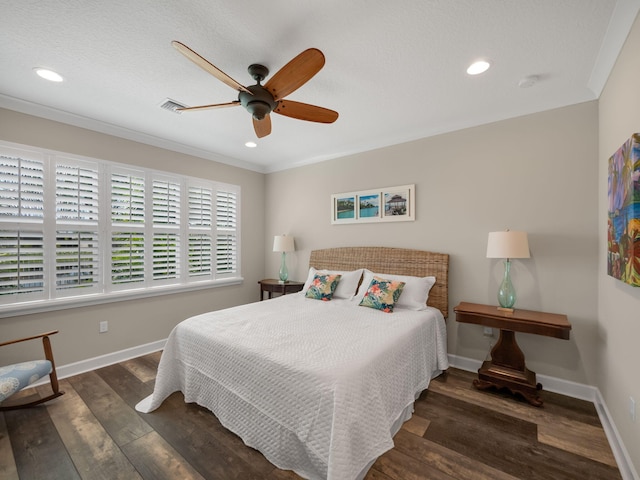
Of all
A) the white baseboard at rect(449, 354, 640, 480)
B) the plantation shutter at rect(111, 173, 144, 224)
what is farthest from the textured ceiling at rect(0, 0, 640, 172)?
the white baseboard at rect(449, 354, 640, 480)

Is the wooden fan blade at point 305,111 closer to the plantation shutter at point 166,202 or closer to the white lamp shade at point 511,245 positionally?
the white lamp shade at point 511,245

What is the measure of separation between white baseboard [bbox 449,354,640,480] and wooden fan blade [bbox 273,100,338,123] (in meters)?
2.82

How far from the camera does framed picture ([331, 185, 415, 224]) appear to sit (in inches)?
135

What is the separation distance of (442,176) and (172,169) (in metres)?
3.49

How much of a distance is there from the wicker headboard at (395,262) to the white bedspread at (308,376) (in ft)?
1.29

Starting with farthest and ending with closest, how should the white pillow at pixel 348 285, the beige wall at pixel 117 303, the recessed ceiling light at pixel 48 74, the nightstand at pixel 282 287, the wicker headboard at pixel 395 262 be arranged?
the nightstand at pixel 282 287 < the white pillow at pixel 348 285 < the wicker headboard at pixel 395 262 < the beige wall at pixel 117 303 < the recessed ceiling light at pixel 48 74

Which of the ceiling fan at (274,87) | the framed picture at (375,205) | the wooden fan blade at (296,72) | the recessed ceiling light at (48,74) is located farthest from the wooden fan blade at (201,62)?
the framed picture at (375,205)

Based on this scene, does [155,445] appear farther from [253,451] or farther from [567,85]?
[567,85]

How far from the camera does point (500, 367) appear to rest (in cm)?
256

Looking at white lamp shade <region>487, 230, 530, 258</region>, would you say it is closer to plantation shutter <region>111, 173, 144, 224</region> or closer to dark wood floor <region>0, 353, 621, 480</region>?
dark wood floor <region>0, 353, 621, 480</region>

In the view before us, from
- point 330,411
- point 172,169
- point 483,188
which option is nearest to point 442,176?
point 483,188

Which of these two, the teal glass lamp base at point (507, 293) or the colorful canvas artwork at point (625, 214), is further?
the teal glass lamp base at point (507, 293)

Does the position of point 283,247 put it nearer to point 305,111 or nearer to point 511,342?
point 305,111

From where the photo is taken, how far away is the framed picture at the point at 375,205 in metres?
3.43
